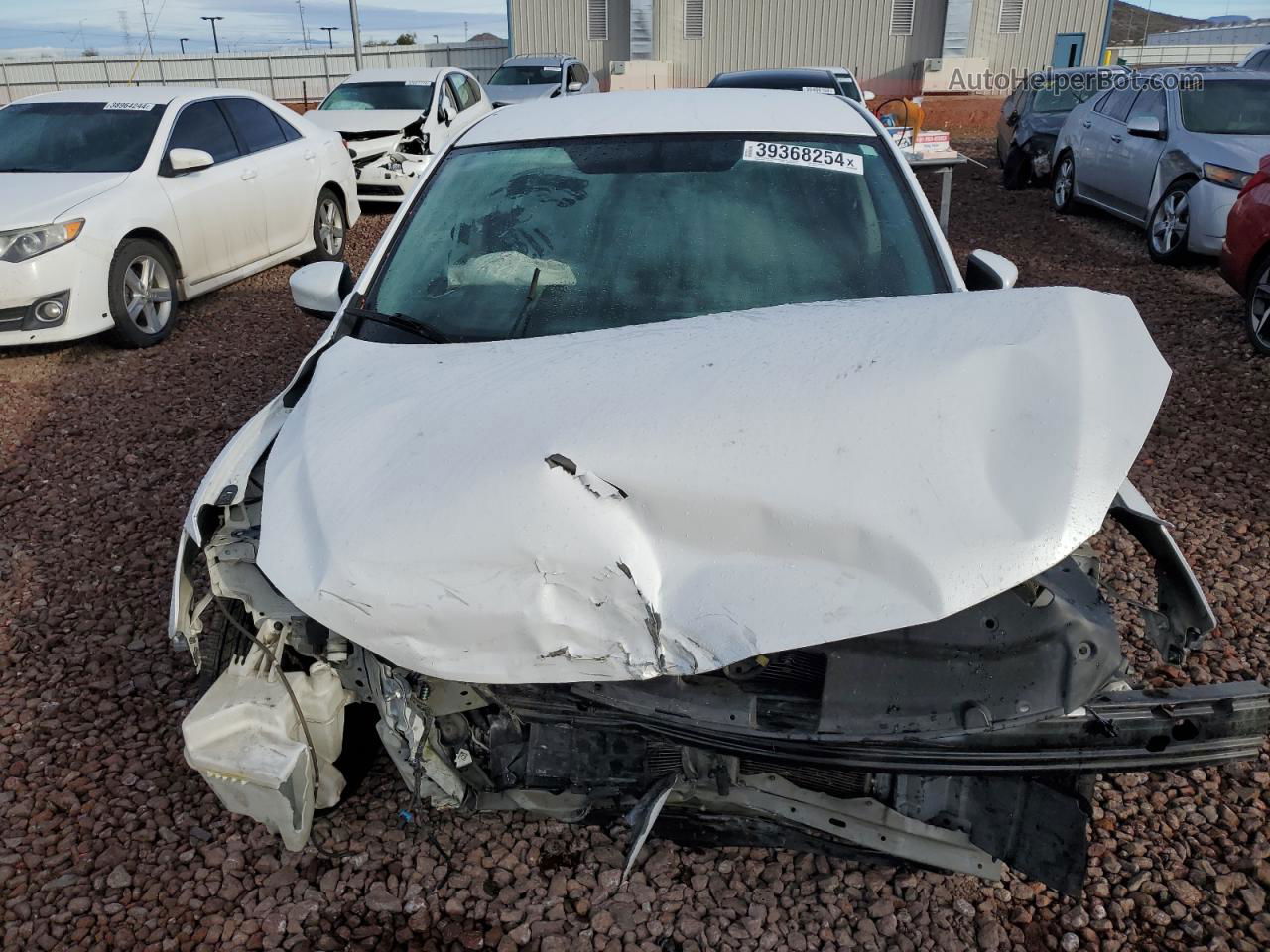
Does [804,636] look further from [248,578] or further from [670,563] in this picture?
[248,578]

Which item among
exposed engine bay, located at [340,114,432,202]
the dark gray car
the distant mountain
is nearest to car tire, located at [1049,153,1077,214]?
the dark gray car

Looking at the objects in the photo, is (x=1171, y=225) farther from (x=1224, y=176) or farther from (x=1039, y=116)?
(x=1039, y=116)

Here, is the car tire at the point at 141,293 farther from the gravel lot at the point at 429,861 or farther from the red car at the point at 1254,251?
the red car at the point at 1254,251

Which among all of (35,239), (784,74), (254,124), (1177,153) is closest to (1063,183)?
(1177,153)

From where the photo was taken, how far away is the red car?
21.0 feet

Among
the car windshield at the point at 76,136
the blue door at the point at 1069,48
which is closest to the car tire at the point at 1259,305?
the car windshield at the point at 76,136

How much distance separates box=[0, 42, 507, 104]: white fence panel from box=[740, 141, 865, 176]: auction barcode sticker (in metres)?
29.0

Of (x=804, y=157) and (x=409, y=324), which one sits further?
(x=804, y=157)

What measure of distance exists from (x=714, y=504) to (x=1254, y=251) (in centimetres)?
624

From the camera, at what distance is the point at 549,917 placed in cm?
255

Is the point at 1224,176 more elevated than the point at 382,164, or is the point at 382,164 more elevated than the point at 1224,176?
the point at 1224,176

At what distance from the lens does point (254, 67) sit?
30.1 meters

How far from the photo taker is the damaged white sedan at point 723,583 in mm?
1915

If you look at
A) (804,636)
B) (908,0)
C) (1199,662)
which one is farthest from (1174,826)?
(908,0)
